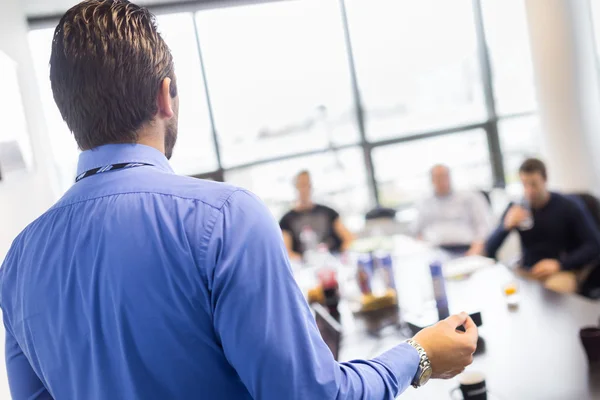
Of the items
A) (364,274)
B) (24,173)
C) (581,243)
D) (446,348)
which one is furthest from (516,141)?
(446,348)

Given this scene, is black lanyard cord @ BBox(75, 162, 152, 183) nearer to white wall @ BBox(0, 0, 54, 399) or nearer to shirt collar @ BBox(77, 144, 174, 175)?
shirt collar @ BBox(77, 144, 174, 175)

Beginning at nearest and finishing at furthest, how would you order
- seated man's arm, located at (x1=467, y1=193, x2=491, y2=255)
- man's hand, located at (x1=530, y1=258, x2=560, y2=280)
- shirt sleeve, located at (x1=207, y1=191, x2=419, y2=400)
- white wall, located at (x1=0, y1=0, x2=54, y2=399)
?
shirt sleeve, located at (x1=207, y1=191, x2=419, y2=400) < white wall, located at (x1=0, y1=0, x2=54, y2=399) < man's hand, located at (x1=530, y1=258, x2=560, y2=280) < seated man's arm, located at (x1=467, y1=193, x2=491, y2=255)

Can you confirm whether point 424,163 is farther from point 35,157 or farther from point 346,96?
point 35,157

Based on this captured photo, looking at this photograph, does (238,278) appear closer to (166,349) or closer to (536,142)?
(166,349)

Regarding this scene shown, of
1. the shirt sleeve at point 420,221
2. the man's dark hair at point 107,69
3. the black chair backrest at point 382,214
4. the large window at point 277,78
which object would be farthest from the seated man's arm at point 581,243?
the man's dark hair at point 107,69

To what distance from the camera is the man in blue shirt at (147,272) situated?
0.73 meters

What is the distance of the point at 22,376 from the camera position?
97 cm

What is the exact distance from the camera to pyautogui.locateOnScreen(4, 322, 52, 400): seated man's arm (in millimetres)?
965

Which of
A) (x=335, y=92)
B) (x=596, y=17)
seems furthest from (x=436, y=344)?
(x=335, y=92)

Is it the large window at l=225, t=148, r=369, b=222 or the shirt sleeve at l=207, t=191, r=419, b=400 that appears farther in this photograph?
the large window at l=225, t=148, r=369, b=222

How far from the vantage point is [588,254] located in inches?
140

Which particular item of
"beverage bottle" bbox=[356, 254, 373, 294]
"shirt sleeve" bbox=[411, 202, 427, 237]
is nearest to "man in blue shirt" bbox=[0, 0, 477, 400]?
"beverage bottle" bbox=[356, 254, 373, 294]

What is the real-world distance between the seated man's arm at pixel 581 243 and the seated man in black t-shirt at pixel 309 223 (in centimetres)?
165

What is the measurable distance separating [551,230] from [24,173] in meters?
3.18
